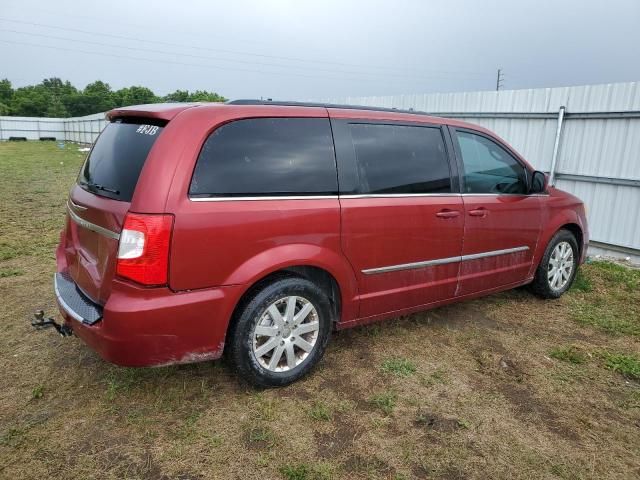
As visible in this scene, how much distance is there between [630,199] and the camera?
665cm

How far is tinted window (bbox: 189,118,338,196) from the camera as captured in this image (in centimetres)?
265

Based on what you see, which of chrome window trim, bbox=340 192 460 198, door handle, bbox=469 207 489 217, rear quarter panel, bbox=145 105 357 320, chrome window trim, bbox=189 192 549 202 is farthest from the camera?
door handle, bbox=469 207 489 217

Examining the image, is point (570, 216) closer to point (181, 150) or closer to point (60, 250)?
point (181, 150)

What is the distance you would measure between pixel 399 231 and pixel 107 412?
218 cm

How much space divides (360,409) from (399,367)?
1.96 ft

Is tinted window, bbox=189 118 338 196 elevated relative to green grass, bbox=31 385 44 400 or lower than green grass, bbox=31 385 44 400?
elevated

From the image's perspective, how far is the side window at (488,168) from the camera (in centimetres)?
391

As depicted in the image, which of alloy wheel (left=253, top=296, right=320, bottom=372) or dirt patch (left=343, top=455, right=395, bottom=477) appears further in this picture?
alloy wheel (left=253, top=296, right=320, bottom=372)

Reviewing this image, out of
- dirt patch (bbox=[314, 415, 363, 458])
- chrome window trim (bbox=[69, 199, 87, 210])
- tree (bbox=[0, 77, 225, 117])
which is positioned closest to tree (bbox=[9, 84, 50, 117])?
tree (bbox=[0, 77, 225, 117])

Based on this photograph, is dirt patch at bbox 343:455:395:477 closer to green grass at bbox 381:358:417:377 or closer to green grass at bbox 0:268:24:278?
green grass at bbox 381:358:417:377

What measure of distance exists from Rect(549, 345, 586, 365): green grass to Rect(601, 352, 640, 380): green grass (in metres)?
0.17

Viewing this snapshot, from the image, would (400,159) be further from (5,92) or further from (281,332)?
(5,92)

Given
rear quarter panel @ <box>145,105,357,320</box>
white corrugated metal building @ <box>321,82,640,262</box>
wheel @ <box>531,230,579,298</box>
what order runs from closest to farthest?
rear quarter panel @ <box>145,105,357,320</box>, wheel @ <box>531,230,579,298</box>, white corrugated metal building @ <box>321,82,640,262</box>

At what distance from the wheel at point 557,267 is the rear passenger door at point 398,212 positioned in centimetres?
137
